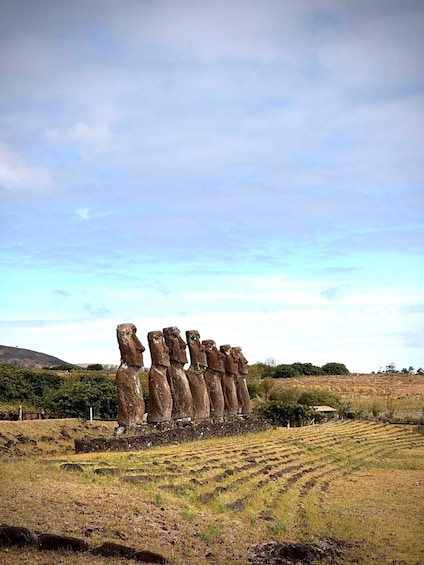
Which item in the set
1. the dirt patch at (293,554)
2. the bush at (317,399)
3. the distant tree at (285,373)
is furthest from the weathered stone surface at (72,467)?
the distant tree at (285,373)

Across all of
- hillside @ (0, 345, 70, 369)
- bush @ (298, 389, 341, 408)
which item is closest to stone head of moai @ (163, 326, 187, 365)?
bush @ (298, 389, 341, 408)

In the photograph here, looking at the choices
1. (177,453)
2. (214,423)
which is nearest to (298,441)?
(214,423)

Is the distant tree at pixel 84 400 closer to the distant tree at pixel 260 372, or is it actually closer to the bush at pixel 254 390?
the bush at pixel 254 390

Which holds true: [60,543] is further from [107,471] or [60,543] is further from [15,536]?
[107,471]

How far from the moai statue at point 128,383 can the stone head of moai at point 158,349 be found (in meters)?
1.65

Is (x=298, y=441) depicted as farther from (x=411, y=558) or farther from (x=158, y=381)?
(x=411, y=558)

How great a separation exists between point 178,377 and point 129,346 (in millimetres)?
3997

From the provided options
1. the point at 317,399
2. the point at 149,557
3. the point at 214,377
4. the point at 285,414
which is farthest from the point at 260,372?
the point at 149,557

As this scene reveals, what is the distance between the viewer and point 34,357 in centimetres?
12950

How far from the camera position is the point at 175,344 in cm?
2767

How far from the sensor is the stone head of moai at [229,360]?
1353 inches

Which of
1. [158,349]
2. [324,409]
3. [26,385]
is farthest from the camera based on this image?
[324,409]

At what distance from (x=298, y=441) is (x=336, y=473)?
20.5 ft

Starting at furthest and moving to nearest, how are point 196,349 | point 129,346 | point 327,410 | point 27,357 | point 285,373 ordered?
point 27,357, point 285,373, point 327,410, point 196,349, point 129,346
